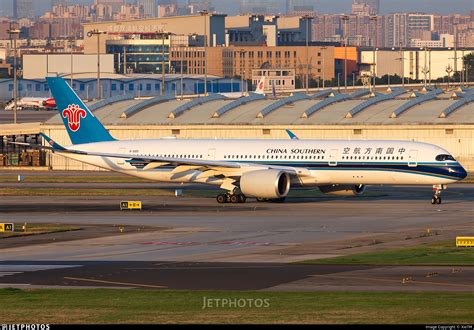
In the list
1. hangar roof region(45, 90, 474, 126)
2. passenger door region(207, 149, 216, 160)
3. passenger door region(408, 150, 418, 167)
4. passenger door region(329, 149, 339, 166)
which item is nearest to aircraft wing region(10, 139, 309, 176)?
passenger door region(207, 149, 216, 160)

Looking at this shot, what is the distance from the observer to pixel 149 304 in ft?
102

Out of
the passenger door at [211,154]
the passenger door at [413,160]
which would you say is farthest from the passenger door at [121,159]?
the passenger door at [413,160]

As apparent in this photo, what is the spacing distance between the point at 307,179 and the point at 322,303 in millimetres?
39479

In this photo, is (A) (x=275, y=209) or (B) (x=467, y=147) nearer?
(A) (x=275, y=209)

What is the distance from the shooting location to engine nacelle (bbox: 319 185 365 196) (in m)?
72.4

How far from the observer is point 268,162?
71.9 m

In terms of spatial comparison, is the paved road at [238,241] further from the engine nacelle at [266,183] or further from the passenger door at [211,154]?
the passenger door at [211,154]

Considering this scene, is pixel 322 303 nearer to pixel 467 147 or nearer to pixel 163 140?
pixel 163 140

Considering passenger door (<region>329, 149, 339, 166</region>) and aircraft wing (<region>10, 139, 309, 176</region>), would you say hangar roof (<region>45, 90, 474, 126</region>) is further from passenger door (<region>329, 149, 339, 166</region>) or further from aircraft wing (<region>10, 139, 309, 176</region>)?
aircraft wing (<region>10, 139, 309, 176</region>)

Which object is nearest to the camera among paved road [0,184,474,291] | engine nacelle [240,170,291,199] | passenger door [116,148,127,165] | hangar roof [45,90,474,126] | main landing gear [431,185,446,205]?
paved road [0,184,474,291]

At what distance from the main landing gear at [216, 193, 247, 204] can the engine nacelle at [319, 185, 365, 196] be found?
5.07m

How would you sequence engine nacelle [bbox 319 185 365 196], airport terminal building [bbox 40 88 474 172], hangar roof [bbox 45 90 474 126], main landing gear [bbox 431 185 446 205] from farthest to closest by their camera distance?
1. hangar roof [bbox 45 90 474 126]
2. airport terminal building [bbox 40 88 474 172]
3. engine nacelle [bbox 319 185 365 196]
4. main landing gear [bbox 431 185 446 205]

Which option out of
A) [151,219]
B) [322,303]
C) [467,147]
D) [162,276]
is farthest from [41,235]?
[467,147]

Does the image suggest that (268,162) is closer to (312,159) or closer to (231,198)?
(312,159)
